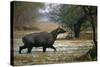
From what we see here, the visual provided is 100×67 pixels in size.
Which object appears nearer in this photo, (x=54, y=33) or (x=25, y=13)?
(x=25, y=13)

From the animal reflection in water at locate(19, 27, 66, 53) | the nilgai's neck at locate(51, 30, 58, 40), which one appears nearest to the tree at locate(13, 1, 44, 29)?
the animal reflection in water at locate(19, 27, 66, 53)

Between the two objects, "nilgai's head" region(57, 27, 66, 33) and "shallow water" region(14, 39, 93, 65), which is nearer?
"shallow water" region(14, 39, 93, 65)

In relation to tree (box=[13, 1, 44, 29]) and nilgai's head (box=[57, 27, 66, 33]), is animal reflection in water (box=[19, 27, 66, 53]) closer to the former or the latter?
nilgai's head (box=[57, 27, 66, 33])

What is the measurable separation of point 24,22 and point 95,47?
1040 mm

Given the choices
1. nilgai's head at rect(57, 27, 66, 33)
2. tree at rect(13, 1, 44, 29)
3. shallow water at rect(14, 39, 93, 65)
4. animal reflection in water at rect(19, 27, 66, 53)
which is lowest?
shallow water at rect(14, 39, 93, 65)

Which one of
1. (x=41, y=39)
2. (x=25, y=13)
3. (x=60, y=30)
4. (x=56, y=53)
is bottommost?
(x=56, y=53)

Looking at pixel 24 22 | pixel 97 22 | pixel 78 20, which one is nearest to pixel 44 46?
pixel 24 22

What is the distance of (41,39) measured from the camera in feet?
7.77

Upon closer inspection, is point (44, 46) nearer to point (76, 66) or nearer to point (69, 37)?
point (69, 37)

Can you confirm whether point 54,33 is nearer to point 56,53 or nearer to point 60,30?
point 60,30

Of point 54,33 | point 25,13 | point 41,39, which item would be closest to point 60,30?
point 54,33

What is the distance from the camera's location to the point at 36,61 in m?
2.32

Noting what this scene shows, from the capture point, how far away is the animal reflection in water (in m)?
2.30

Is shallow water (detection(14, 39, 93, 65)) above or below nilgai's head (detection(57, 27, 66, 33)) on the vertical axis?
below
